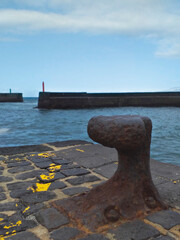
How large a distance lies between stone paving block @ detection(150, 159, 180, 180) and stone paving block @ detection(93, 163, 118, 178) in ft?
1.52

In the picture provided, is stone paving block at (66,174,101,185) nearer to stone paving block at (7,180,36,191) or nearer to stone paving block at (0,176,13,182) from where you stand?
stone paving block at (7,180,36,191)

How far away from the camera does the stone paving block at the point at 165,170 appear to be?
268 cm

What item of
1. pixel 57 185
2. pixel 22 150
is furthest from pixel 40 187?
pixel 22 150

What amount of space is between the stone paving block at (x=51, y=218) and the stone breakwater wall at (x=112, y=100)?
26519 millimetres

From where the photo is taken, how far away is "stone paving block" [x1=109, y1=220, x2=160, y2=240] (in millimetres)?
1540

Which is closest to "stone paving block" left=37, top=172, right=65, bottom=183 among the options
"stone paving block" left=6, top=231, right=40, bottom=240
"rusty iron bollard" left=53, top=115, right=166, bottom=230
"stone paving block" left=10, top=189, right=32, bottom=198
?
"stone paving block" left=10, top=189, right=32, bottom=198

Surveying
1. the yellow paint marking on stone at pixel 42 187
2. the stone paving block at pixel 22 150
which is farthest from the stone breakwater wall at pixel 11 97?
the yellow paint marking on stone at pixel 42 187

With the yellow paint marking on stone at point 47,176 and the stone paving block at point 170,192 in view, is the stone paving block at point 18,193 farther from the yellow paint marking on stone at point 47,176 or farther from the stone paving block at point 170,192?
the stone paving block at point 170,192

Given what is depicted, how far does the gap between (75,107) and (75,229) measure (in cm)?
2799

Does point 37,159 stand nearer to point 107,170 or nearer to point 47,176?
point 47,176

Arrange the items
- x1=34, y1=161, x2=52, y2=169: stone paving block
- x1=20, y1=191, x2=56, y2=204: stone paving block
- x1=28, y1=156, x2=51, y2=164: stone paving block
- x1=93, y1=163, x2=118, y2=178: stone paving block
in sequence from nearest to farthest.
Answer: x1=20, y1=191, x2=56, y2=204: stone paving block < x1=93, y1=163, x2=118, y2=178: stone paving block < x1=34, y1=161, x2=52, y2=169: stone paving block < x1=28, y1=156, x2=51, y2=164: stone paving block

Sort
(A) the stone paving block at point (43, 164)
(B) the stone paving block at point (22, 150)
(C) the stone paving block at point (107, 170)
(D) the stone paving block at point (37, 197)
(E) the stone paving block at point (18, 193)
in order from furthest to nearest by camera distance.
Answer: (B) the stone paving block at point (22, 150), (A) the stone paving block at point (43, 164), (C) the stone paving block at point (107, 170), (E) the stone paving block at point (18, 193), (D) the stone paving block at point (37, 197)

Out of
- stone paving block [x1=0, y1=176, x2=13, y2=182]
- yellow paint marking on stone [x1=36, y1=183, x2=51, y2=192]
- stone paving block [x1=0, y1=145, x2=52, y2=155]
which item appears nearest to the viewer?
yellow paint marking on stone [x1=36, y1=183, x2=51, y2=192]

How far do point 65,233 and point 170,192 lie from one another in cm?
110
